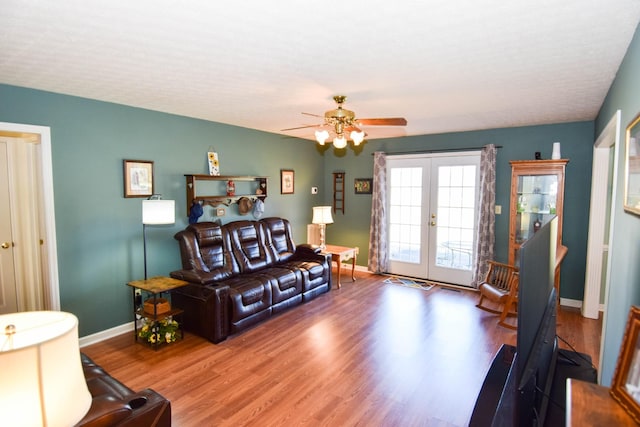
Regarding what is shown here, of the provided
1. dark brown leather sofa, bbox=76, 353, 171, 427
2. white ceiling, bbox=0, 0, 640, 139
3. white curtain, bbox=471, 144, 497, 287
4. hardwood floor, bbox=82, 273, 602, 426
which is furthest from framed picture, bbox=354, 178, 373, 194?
dark brown leather sofa, bbox=76, 353, 171, 427

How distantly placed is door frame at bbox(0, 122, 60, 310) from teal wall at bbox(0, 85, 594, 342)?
49 millimetres

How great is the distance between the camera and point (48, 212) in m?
3.17

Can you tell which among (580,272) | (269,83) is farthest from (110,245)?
(580,272)

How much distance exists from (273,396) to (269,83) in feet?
8.19

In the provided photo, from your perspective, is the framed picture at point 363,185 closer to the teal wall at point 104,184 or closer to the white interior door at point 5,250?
the teal wall at point 104,184

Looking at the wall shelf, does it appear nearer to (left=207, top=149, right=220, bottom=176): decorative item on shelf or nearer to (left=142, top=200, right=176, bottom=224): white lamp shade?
(left=207, top=149, right=220, bottom=176): decorative item on shelf

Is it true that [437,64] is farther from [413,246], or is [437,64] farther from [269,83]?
[413,246]

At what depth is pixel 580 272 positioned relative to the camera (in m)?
4.50

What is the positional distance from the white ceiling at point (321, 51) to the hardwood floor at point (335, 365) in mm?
2444

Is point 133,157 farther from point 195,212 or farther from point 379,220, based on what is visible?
point 379,220

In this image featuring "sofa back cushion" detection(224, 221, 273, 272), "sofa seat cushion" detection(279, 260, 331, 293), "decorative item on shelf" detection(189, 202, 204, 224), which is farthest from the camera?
"sofa seat cushion" detection(279, 260, 331, 293)

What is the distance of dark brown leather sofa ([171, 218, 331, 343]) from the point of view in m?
3.57

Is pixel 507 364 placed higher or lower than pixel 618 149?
lower

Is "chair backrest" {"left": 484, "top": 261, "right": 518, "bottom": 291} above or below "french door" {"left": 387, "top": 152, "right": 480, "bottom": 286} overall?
below
